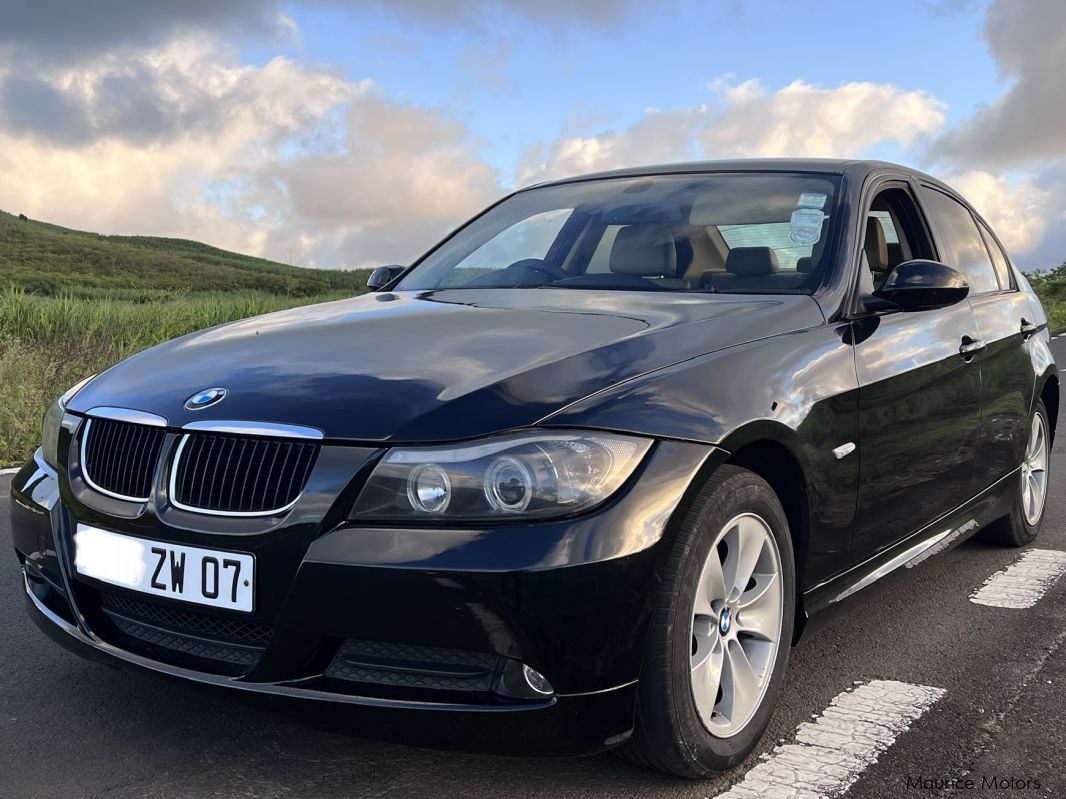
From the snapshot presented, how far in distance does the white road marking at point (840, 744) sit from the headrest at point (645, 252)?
4.88 feet

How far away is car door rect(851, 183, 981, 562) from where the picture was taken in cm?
328

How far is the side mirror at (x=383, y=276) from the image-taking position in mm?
4699

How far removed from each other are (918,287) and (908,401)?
364mm

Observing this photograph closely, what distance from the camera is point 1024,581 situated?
4578mm

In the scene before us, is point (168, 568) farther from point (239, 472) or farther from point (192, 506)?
point (239, 472)

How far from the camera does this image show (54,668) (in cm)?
337

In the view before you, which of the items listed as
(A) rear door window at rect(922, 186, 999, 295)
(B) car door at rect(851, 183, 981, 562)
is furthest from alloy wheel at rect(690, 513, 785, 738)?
(A) rear door window at rect(922, 186, 999, 295)

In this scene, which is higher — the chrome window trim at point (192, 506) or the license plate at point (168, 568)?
the chrome window trim at point (192, 506)

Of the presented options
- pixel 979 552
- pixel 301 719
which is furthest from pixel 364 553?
pixel 979 552

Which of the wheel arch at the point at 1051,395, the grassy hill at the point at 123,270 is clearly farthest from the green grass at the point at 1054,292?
the grassy hill at the point at 123,270

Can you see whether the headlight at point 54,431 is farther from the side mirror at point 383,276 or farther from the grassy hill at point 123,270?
the grassy hill at point 123,270

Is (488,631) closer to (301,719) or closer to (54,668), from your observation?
(301,719)

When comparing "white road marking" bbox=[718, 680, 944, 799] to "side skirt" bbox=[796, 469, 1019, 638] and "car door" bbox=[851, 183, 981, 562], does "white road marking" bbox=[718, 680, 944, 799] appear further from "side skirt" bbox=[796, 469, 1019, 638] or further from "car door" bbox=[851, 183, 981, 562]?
"car door" bbox=[851, 183, 981, 562]

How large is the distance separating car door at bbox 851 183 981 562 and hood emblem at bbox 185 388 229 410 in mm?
1767
